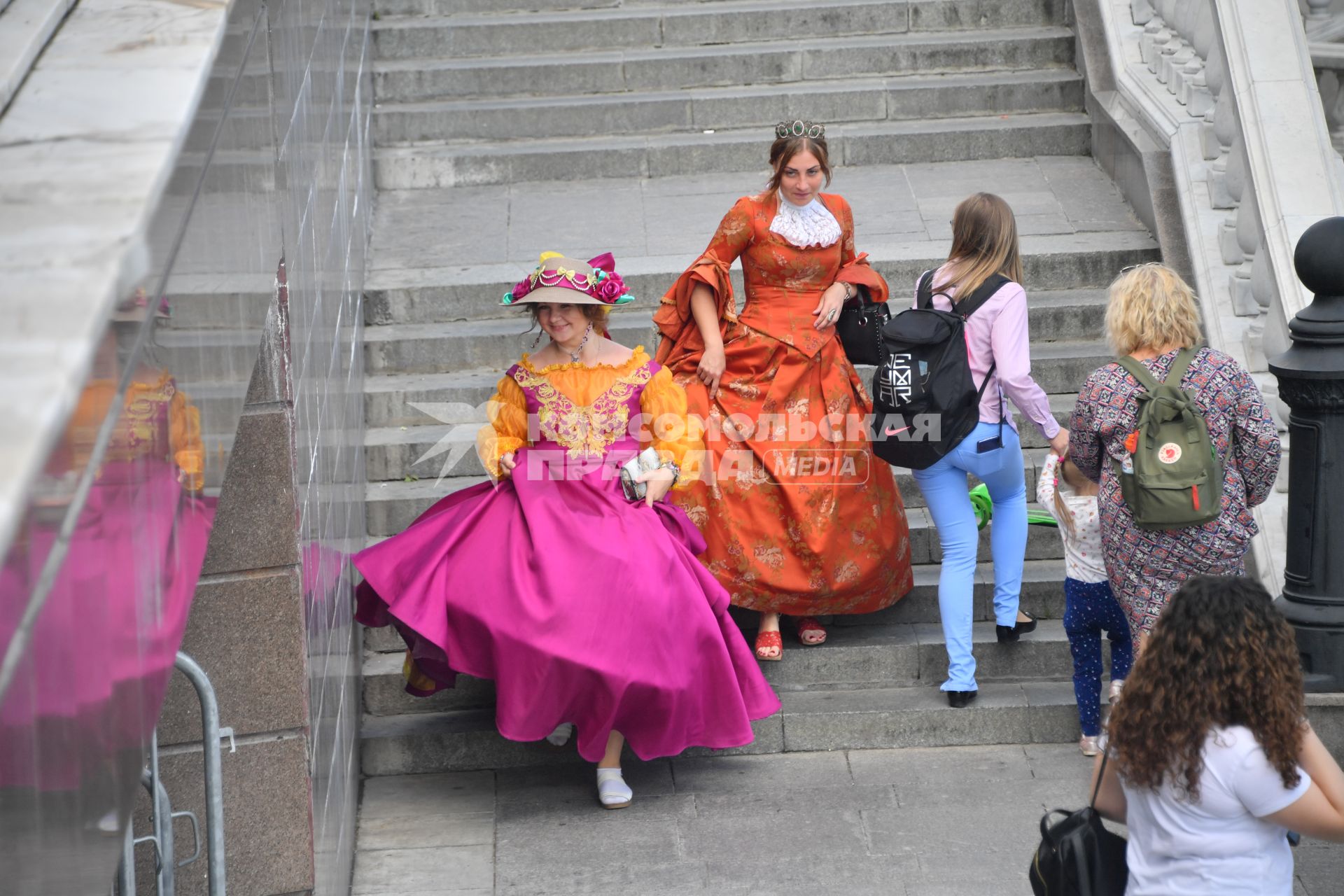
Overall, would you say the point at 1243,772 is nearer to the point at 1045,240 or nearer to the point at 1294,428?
the point at 1294,428

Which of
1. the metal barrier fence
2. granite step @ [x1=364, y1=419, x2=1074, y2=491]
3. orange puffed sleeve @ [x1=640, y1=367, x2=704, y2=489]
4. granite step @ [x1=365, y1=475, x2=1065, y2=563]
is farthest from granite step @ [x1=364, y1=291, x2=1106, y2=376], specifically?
the metal barrier fence

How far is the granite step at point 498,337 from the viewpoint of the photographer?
7234 millimetres

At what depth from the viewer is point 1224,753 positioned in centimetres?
300

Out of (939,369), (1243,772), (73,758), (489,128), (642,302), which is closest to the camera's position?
(73,758)

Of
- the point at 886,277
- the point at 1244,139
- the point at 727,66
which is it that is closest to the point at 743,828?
the point at 886,277

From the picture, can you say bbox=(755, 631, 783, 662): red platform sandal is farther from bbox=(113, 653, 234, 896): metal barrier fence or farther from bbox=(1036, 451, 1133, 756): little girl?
bbox=(113, 653, 234, 896): metal barrier fence

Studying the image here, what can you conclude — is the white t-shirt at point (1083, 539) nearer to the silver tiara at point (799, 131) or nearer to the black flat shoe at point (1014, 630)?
the black flat shoe at point (1014, 630)

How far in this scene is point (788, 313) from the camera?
5766mm

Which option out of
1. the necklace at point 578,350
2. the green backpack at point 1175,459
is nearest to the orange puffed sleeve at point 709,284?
the necklace at point 578,350

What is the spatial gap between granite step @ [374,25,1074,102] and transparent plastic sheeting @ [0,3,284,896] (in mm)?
6737

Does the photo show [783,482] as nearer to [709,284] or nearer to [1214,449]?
[709,284]

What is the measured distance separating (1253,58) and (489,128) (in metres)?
4.29

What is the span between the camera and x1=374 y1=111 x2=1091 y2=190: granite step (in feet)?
29.0

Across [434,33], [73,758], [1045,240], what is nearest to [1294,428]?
[1045,240]
